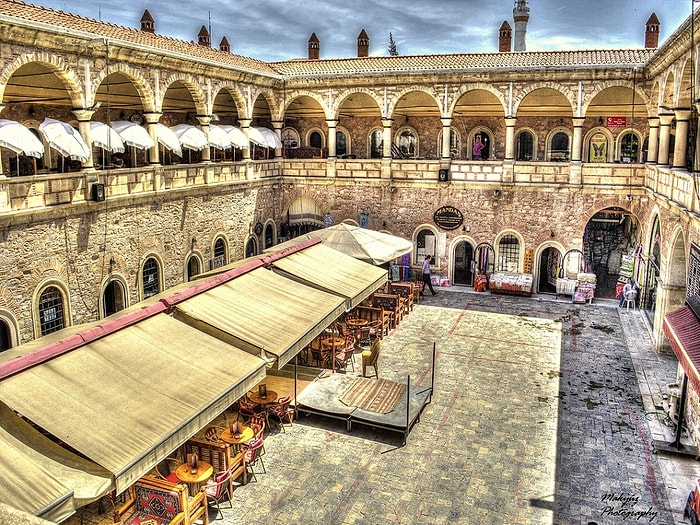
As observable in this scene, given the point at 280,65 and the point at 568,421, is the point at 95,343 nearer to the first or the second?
Result: the point at 568,421

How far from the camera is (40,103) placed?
1883 cm

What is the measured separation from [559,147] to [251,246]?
13.6m

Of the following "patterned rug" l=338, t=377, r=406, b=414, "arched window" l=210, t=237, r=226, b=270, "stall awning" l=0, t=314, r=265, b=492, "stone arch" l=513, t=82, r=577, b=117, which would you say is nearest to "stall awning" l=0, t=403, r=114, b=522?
"stall awning" l=0, t=314, r=265, b=492

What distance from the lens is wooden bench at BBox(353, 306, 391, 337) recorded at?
18.2 meters

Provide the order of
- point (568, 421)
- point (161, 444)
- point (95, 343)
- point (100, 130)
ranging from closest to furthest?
1. point (161, 444)
2. point (95, 343)
3. point (568, 421)
4. point (100, 130)

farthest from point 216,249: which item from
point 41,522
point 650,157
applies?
point 41,522

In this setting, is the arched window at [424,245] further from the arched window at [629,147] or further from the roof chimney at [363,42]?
the roof chimney at [363,42]

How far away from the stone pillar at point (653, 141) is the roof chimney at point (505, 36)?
35.1 ft

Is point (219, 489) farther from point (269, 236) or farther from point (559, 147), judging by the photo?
point (559, 147)

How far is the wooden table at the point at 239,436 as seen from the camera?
10711mm

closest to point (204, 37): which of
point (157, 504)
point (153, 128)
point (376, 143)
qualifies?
point (376, 143)

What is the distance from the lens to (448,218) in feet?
82.2

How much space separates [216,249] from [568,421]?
1411cm

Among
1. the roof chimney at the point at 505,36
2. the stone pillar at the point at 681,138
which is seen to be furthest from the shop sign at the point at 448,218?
the roof chimney at the point at 505,36
